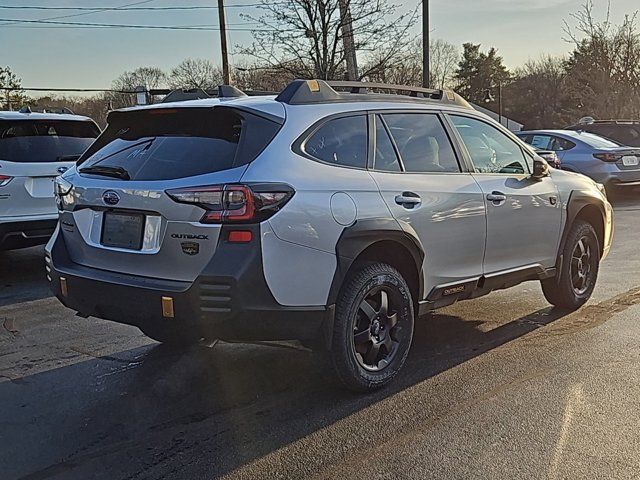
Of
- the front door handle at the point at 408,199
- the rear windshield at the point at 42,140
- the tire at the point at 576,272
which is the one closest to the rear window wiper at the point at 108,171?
the front door handle at the point at 408,199

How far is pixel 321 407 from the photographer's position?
13.2ft

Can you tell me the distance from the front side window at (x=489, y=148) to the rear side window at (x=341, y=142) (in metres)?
1.03

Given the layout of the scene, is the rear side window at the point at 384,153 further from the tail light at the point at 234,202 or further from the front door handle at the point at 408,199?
the tail light at the point at 234,202

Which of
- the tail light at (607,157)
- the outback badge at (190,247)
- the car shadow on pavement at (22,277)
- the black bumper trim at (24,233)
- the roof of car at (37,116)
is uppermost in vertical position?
the roof of car at (37,116)

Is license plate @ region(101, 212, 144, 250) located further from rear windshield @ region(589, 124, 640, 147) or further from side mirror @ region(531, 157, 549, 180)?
rear windshield @ region(589, 124, 640, 147)

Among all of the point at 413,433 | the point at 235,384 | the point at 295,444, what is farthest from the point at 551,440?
the point at 235,384

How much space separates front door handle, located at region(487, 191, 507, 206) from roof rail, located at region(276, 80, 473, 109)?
2.45 ft

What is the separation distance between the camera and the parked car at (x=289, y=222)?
3.62 metres

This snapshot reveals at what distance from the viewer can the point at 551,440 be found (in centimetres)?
354

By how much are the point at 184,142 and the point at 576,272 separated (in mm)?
3667

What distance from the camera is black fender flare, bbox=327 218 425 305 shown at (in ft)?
12.8

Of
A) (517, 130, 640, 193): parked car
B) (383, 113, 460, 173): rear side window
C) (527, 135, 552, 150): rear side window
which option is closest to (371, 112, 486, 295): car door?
(383, 113, 460, 173): rear side window

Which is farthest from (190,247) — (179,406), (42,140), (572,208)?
(42,140)

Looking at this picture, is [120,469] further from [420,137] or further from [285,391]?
[420,137]
